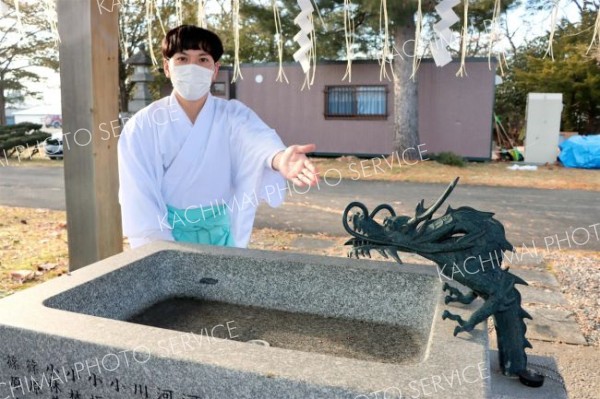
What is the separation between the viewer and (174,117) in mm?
2547

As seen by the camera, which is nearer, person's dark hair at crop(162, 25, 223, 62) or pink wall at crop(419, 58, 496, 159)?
person's dark hair at crop(162, 25, 223, 62)

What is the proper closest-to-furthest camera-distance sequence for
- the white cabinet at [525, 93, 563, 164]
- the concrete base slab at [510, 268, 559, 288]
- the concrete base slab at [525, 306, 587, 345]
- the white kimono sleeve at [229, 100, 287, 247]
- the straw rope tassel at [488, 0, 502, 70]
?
the straw rope tassel at [488, 0, 502, 70]
the white kimono sleeve at [229, 100, 287, 247]
the concrete base slab at [525, 306, 587, 345]
the concrete base slab at [510, 268, 559, 288]
the white cabinet at [525, 93, 563, 164]

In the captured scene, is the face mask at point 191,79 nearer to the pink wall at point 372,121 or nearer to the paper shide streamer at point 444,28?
the paper shide streamer at point 444,28

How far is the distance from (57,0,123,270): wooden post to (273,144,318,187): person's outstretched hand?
1147mm

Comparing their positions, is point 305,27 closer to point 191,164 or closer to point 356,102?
point 191,164

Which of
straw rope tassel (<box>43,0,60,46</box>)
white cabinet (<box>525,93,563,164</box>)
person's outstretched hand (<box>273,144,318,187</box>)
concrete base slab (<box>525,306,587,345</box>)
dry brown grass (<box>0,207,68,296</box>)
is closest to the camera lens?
person's outstretched hand (<box>273,144,318,187</box>)

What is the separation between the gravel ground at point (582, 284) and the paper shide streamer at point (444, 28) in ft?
7.64

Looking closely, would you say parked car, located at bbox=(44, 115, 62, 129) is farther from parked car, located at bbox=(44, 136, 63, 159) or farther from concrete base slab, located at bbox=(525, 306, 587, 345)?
concrete base slab, located at bbox=(525, 306, 587, 345)

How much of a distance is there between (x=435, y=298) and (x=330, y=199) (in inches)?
293

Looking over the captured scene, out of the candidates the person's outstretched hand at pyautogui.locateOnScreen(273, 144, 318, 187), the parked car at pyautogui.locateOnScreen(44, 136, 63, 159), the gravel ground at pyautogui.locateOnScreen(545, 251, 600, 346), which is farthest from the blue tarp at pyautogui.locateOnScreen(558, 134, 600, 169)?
the parked car at pyautogui.locateOnScreen(44, 136, 63, 159)

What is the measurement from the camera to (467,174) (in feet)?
40.1

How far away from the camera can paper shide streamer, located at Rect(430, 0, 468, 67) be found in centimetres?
218

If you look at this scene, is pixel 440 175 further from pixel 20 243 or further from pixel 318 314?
pixel 318 314

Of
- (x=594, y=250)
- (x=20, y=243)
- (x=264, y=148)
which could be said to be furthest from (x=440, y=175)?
(x=264, y=148)
